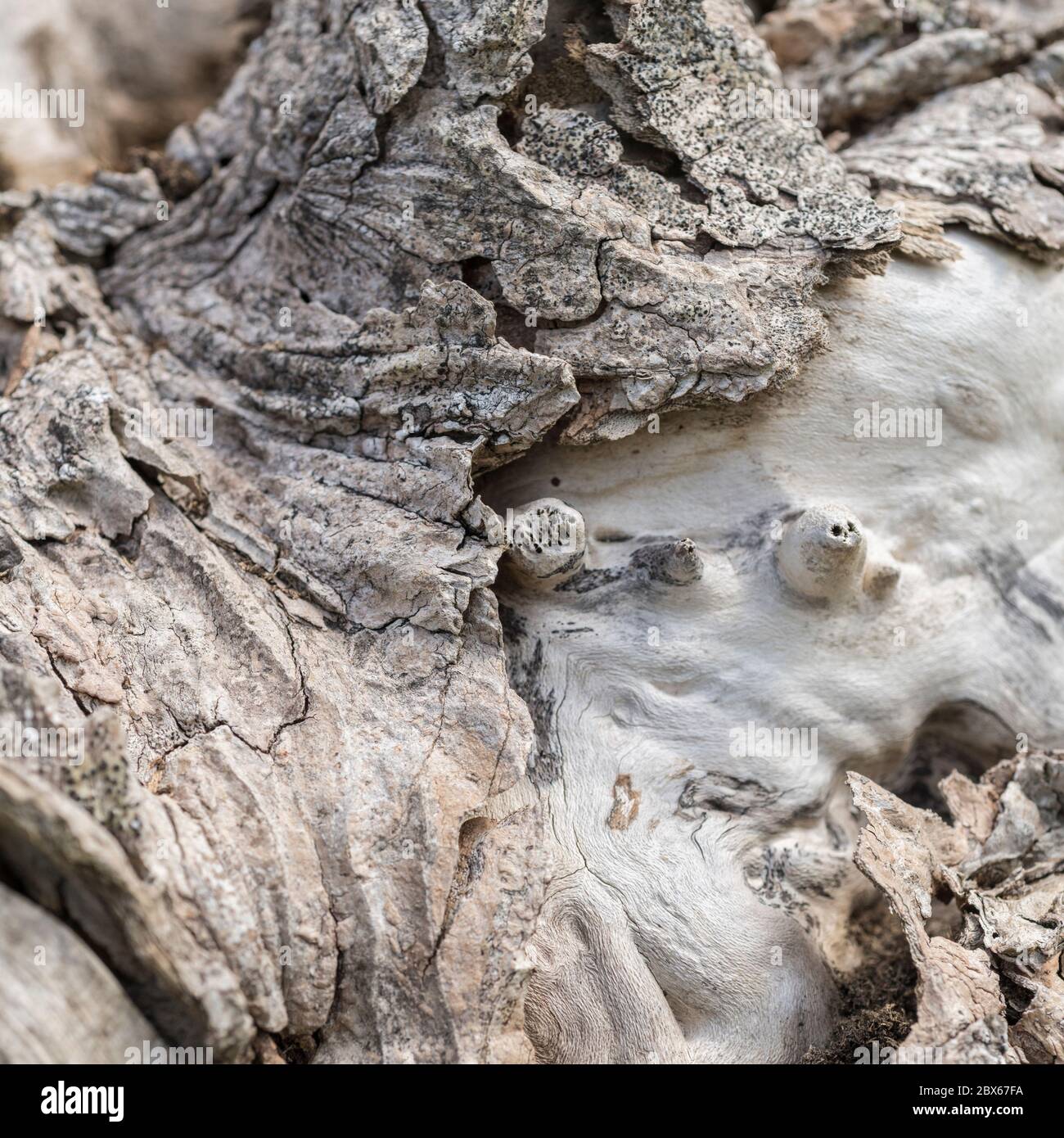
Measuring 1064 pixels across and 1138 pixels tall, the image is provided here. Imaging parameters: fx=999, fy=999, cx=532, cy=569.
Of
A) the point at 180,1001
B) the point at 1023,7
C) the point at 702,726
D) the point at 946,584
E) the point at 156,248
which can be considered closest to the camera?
the point at 180,1001

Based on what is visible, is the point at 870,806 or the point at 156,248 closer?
the point at 870,806

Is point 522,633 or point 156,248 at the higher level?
point 156,248

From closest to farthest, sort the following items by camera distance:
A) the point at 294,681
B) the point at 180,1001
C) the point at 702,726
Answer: the point at 180,1001, the point at 294,681, the point at 702,726

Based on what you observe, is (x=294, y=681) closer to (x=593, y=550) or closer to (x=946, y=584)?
(x=593, y=550)

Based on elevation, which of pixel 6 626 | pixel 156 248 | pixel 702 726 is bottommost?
pixel 702 726

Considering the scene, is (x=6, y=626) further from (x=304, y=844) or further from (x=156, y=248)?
(x=156, y=248)

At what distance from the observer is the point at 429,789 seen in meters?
2.52

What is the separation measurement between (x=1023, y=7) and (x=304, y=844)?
4089mm

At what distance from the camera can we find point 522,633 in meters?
3.02

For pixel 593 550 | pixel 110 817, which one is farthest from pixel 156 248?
pixel 110 817

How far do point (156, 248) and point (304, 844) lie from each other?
2303mm

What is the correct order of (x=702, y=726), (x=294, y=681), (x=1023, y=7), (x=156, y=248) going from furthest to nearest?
(x=1023, y=7), (x=156, y=248), (x=702, y=726), (x=294, y=681)

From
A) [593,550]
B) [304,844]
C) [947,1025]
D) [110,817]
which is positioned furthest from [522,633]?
[947,1025]

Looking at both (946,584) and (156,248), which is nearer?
(946,584)
